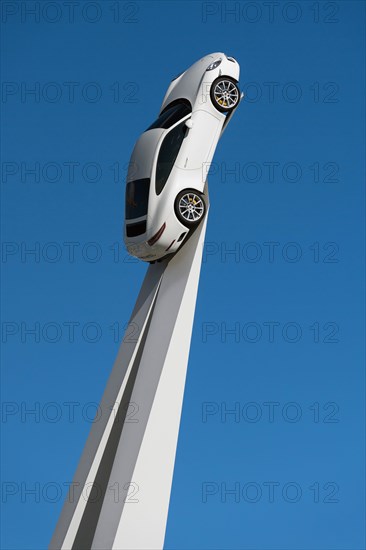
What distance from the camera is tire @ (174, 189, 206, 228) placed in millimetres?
18625

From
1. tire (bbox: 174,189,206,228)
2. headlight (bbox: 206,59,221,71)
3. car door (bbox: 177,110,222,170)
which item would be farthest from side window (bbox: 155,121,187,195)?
headlight (bbox: 206,59,221,71)

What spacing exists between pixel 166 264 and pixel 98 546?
5283 millimetres

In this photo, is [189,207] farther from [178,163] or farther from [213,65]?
[213,65]

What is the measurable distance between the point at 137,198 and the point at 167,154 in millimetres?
1011

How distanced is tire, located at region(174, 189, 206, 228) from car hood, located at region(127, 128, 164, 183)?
31.2 inches

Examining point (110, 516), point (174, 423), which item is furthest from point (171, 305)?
point (110, 516)

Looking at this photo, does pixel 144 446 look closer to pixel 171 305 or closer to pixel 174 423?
pixel 174 423

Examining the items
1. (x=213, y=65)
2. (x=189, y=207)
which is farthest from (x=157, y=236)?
(x=213, y=65)

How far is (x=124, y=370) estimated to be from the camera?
19156mm

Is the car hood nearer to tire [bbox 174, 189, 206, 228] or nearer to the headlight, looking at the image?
tire [bbox 174, 189, 206, 228]

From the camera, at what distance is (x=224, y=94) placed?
19359mm

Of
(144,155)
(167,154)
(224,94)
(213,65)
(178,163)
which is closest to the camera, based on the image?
(178,163)

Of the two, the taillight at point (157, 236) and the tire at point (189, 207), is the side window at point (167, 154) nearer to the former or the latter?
the tire at point (189, 207)

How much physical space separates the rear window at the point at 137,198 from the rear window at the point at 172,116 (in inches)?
44.9
